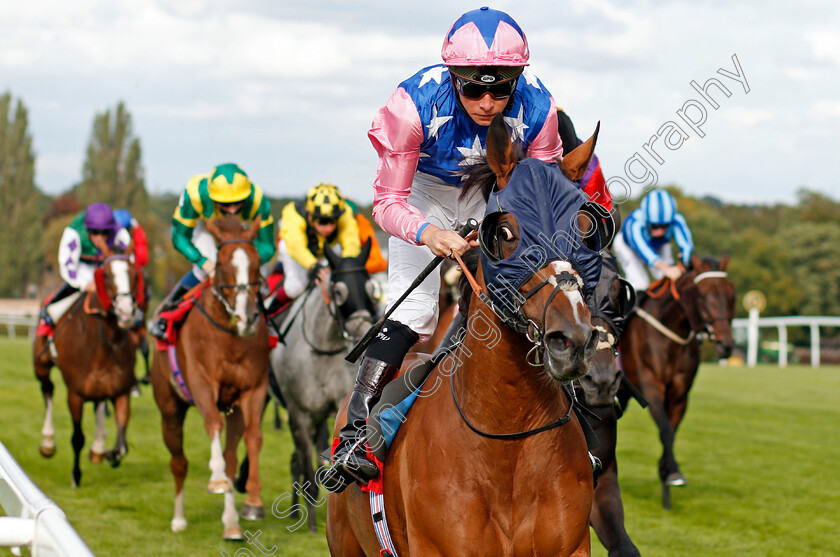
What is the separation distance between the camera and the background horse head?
6.84 m

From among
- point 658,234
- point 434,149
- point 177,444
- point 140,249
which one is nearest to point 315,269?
point 177,444

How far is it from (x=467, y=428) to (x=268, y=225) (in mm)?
5176

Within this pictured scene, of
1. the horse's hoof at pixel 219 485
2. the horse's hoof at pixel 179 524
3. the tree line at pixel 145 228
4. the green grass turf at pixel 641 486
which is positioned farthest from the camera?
the tree line at pixel 145 228

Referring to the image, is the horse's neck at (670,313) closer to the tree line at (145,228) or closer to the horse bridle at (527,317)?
the horse bridle at (527,317)

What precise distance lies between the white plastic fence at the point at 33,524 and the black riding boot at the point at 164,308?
480 centimetres

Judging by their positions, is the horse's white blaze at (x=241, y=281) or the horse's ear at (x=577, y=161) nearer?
the horse's ear at (x=577, y=161)

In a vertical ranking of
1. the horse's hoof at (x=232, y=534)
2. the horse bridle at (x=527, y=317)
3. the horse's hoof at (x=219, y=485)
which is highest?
the horse bridle at (x=527, y=317)

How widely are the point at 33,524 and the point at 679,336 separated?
24.2 feet

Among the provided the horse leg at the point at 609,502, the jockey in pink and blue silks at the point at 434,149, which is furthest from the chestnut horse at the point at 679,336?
the jockey in pink and blue silks at the point at 434,149

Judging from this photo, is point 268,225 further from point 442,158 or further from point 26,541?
point 26,541

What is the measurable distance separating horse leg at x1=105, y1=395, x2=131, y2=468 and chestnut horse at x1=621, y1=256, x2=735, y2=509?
4.88m

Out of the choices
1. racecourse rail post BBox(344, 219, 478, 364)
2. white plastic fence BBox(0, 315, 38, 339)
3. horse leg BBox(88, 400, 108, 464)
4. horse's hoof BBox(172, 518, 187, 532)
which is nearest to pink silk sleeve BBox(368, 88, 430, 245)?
racecourse rail post BBox(344, 219, 478, 364)

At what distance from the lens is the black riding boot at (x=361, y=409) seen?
3.34 m

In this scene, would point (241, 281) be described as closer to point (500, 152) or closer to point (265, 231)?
point (265, 231)
